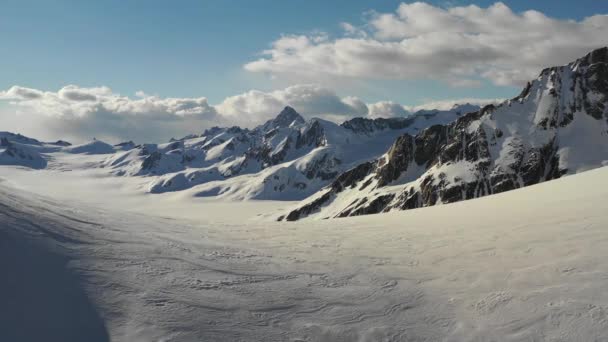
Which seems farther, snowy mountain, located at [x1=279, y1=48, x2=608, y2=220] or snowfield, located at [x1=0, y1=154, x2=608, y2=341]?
snowy mountain, located at [x1=279, y1=48, x2=608, y2=220]

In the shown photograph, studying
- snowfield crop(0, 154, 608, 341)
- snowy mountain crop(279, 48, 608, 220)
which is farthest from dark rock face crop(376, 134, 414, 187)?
snowfield crop(0, 154, 608, 341)

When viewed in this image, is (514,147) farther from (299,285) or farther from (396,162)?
(299,285)

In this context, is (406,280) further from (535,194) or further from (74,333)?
(535,194)

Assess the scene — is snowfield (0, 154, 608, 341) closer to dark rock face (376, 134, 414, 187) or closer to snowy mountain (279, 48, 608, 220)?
snowy mountain (279, 48, 608, 220)

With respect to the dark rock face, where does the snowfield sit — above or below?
below

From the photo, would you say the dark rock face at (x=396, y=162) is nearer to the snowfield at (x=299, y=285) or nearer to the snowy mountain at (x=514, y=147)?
the snowy mountain at (x=514, y=147)

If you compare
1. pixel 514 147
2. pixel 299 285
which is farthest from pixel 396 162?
pixel 299 285

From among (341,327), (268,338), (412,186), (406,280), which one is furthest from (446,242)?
(412,186)
